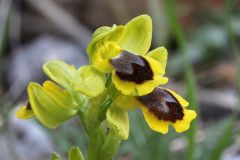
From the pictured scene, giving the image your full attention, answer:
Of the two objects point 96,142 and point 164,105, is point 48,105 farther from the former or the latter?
point 164,105

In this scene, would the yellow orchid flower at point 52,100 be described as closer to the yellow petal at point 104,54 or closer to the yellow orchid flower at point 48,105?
the yellow orchid flower at point 48,105

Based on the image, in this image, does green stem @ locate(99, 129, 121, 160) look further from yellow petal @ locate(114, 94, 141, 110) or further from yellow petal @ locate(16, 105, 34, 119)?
yellow petal @ locate(16, 105, 34, 119)

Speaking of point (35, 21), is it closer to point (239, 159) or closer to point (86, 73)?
point (239, 159)

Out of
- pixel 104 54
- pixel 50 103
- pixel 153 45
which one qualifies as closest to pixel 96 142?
pixel 50 103

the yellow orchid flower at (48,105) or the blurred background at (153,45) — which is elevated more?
the yellow orchid flower at (48,105)

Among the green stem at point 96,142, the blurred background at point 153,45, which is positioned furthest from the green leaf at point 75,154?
the blurred background at point 153,45

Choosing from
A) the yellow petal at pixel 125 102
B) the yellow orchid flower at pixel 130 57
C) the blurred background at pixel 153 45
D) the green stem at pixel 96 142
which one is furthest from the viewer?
the blurred background at pixel 153 45

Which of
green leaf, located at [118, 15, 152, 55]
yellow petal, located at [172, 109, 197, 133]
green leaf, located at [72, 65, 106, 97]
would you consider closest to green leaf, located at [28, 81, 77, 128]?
green leaf, located at [72, 65, 106, 97]
